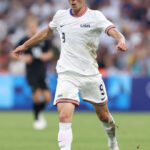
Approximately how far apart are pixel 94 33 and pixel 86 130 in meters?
5.19

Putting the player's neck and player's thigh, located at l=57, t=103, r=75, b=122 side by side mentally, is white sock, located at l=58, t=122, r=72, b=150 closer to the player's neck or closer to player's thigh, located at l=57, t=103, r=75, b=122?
player's thigh, located at l=57, t=103, r=75, b=122

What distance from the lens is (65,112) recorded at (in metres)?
7.55

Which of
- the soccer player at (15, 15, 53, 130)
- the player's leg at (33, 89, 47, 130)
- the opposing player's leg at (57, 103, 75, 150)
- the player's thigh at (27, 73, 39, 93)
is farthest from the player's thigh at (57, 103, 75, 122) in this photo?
the player's thigh at (27, 73, 39, 93)

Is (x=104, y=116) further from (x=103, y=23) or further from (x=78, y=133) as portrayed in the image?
(x=78, y=133)

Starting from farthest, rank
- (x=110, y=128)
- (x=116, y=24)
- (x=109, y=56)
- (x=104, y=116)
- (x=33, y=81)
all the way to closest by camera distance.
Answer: (x=116, y=24) → (x=109, y=56) → (x=33, y=81) → (x=110, y=128) → (x=104, y=116)

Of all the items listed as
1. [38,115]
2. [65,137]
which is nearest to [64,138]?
[65,137]

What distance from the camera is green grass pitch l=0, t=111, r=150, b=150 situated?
9961mm

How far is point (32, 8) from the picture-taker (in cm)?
2166

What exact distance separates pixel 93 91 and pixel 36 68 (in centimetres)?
637

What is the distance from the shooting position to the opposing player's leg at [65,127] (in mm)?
7348

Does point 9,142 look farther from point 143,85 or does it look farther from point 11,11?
point 11,11

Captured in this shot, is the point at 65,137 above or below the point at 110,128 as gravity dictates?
above

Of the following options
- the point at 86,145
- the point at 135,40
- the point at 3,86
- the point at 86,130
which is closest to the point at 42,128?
the point at 86,130

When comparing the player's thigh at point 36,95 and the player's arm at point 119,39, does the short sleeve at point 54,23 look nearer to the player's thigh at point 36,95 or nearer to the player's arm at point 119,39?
the player's arm at point 119,39
